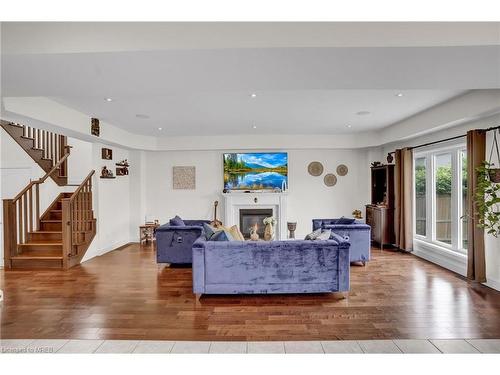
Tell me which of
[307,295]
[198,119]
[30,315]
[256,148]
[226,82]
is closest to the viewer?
[226,82]

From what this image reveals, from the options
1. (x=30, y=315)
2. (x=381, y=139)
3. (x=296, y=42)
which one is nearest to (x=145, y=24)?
(x=296, y=42)

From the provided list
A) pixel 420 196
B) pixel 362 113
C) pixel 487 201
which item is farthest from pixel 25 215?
pixel 420 196

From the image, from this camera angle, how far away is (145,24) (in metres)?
2.15

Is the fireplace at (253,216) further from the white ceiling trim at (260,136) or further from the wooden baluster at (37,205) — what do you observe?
the wooden baluster at (37,205)

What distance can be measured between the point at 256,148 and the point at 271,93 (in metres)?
3.31

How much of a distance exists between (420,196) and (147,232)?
6.32 m

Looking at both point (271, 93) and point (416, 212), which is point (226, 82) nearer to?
point (271, 93)

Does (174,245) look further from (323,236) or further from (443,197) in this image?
(443,197)

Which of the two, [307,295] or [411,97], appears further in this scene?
[411,97]

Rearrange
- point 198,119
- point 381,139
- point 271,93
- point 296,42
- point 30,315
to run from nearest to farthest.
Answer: point 296,42
point 30,315
point 271,93
point 198,119
point 381,139

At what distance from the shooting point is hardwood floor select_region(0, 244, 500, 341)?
2.90m

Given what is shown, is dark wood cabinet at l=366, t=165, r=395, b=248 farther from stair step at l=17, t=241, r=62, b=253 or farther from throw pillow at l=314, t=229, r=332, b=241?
stair step at l=17, t=241, r=62, b=253

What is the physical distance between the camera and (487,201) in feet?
12.9
